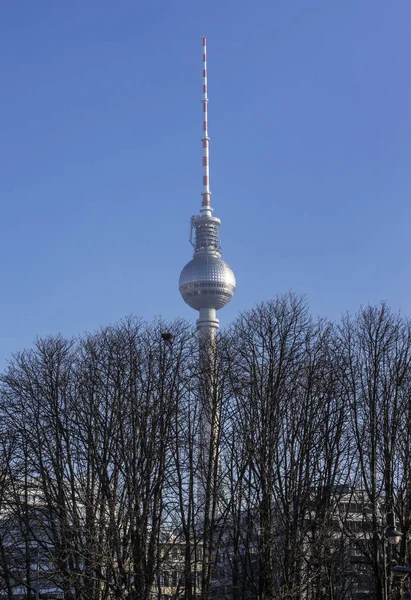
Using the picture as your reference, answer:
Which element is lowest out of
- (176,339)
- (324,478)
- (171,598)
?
(171,598)

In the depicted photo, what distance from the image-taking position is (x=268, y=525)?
30516 millimetres

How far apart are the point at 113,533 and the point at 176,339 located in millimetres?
9310

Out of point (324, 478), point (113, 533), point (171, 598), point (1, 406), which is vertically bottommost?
point (171, 598)

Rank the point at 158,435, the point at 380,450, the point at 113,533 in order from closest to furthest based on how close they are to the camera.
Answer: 1. the point at 113,533
2. the point at 158,435
3. the point at 380,450

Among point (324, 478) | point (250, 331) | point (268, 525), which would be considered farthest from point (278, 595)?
point (250, 331)

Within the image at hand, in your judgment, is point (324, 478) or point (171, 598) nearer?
point (171, 598)

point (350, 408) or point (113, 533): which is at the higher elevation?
point (350, 408)

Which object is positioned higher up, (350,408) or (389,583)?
(350,408)

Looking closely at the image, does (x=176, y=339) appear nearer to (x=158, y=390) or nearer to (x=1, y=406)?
(x=158, y=390)

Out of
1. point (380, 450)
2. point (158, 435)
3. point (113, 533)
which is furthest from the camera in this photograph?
point (380, 450)

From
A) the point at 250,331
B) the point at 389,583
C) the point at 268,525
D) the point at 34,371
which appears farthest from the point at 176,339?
the point at 389,583

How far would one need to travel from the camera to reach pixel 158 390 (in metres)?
33.7

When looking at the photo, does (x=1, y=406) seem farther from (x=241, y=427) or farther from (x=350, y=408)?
(x=350, y=408)

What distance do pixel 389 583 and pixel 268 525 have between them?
622cm
